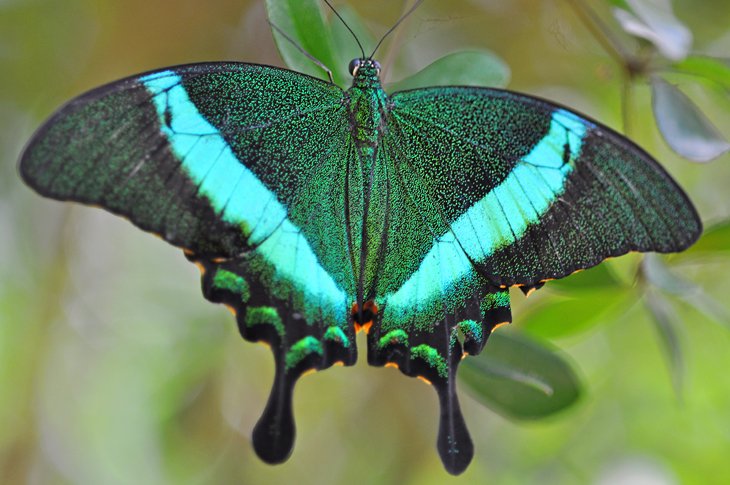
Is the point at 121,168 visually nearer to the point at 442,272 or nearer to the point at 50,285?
the point at 442,272

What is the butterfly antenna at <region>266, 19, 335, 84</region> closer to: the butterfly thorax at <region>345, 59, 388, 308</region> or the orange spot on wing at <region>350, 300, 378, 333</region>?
the butterfly thorax at <region>345, 59, 388, 308</region>

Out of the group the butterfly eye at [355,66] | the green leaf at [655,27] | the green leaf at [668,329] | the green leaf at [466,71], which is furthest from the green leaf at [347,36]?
the green leaf at [668,329]

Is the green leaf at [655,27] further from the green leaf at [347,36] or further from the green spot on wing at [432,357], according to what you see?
the green spot on wing at [432,357]

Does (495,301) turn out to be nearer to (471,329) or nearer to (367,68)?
(471,329)

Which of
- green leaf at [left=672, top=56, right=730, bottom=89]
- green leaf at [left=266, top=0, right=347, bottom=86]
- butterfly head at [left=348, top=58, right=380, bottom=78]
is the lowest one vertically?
butterfly head at [left=348, top=58, right=380, bottom=78]

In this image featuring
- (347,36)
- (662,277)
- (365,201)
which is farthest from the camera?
(347,36)

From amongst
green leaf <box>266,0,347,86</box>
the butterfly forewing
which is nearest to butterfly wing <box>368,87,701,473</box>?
the butterfly forewing

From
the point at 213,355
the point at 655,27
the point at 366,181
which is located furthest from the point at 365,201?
the point at 213,355

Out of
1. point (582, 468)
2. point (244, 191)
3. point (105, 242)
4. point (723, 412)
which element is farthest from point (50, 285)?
point (723, 412)
